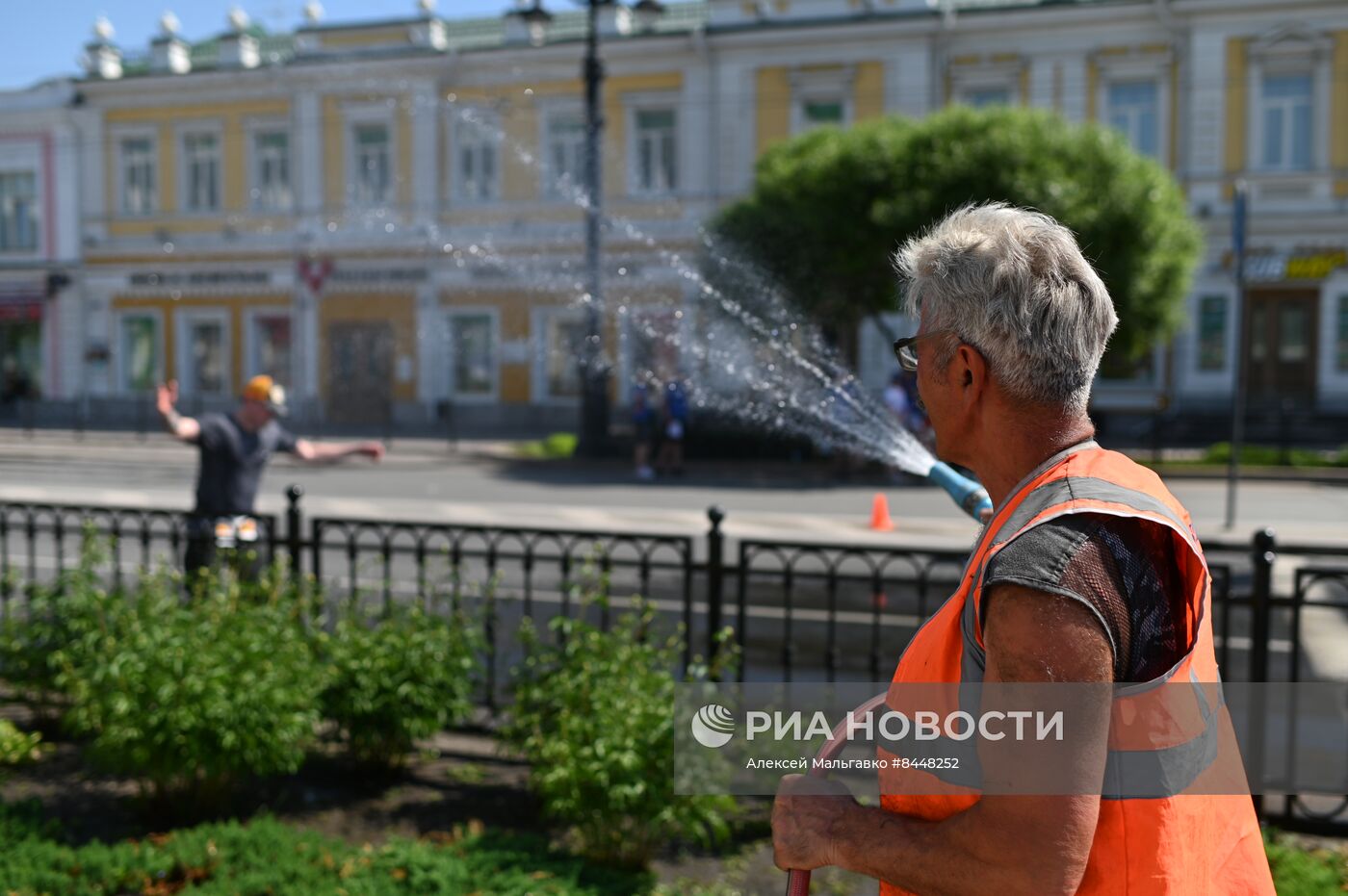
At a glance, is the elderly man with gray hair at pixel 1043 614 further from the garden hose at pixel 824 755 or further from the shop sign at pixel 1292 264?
the shop sign at pixel 1292 264

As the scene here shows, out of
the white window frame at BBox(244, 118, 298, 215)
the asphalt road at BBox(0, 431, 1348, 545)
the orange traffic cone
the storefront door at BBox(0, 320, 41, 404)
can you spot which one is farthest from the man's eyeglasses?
the storefront door at BBox(0, 320, 41, 404)

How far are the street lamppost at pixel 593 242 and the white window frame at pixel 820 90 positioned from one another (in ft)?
23.8

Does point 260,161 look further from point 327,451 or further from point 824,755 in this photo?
point 824,755

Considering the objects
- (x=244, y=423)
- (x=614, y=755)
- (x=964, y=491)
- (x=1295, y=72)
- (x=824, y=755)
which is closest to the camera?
(x=824, y=755)

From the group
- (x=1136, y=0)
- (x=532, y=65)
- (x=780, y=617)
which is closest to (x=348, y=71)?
(x=532, y=65)

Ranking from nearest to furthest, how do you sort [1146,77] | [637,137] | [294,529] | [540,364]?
[294,529] < [1146,77] < [637,137] < [540,364]

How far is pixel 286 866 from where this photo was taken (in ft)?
11.3


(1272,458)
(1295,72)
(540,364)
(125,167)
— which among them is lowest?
(1272,458)

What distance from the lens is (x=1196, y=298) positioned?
993 inches

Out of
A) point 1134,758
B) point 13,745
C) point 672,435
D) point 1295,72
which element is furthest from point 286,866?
point 1295,72

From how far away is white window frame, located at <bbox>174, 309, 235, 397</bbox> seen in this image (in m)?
31.2

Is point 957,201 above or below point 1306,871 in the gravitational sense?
above

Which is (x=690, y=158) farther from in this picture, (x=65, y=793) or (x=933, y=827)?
(x=933, y=827)

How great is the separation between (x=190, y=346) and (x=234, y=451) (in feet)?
89.8
